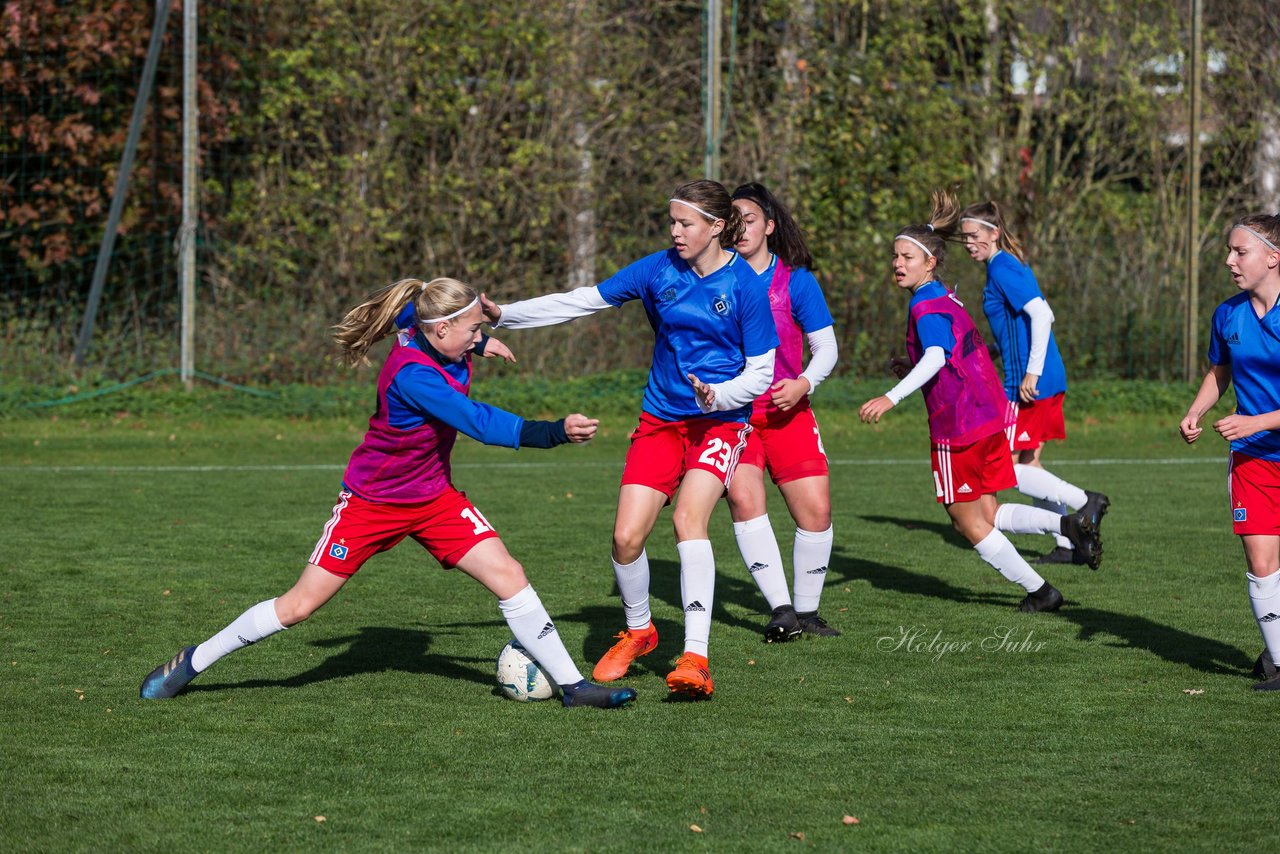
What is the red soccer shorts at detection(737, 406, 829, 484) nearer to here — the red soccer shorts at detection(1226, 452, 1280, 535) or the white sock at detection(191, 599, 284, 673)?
the red soccer shorts at detection(1226, 452, 1280, 535)

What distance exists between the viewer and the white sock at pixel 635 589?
6289 mm

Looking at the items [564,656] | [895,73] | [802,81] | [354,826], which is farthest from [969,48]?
[354,826]

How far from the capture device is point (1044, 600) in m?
7.58

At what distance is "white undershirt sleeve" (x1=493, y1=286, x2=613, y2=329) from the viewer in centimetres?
648

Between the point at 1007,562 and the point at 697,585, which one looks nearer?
the point at 697,585

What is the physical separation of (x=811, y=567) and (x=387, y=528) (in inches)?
92.8

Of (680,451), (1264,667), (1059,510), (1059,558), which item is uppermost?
(680,451)

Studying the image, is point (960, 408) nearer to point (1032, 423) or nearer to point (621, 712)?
point (1032, 423)

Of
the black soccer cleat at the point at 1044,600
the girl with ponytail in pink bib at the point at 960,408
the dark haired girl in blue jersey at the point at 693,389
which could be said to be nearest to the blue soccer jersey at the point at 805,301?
the girl with ponytail in pink bib at the point at 960,408

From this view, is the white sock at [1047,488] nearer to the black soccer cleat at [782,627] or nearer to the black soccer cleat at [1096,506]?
the black soccer cleat at [1096,506]

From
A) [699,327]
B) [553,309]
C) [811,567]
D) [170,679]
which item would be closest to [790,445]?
[811,567]

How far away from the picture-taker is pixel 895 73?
19.9m

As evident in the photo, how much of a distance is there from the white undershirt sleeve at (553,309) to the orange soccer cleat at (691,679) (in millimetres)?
1539

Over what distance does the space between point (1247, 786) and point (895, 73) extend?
53.2 ft
